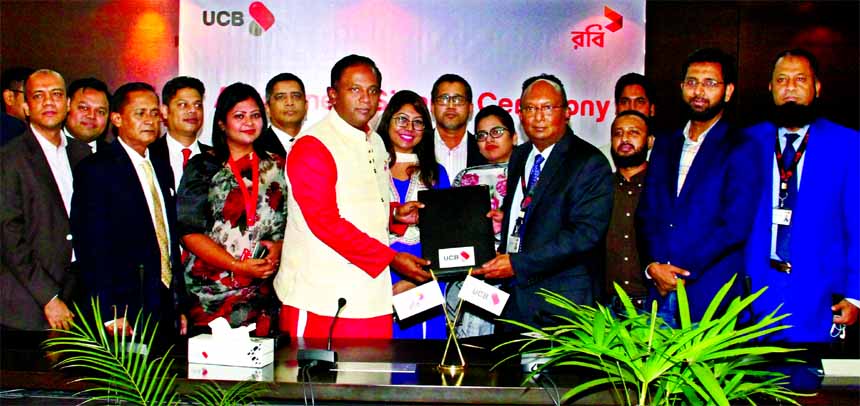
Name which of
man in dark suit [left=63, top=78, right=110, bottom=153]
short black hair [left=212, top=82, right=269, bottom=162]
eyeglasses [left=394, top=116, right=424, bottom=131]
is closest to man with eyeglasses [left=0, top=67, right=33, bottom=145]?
man in dark suit [left=63, top=78, right=110, bottom=153]

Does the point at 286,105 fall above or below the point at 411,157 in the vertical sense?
above

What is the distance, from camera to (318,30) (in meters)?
5.11

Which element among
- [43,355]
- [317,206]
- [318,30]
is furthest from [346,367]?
[318,30]

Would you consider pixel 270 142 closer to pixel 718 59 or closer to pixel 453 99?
pixel 453 99

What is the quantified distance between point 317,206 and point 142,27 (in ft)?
7.99

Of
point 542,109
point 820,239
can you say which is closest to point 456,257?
point 542,109

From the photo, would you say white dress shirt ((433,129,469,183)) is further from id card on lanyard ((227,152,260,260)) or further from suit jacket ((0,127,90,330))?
suit jacket ((0,127,90,330))

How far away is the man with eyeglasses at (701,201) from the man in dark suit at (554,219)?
266 mm

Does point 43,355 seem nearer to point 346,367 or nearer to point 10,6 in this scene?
point 346,367

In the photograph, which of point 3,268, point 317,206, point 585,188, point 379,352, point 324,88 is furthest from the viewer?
point 324,88

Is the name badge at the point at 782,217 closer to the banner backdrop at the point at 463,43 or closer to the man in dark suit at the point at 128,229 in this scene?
the banner backdrop at the point at 463,43

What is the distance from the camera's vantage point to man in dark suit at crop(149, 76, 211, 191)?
4734 millimetres

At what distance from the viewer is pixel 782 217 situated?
3.87 metres

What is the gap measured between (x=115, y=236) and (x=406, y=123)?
159cm
